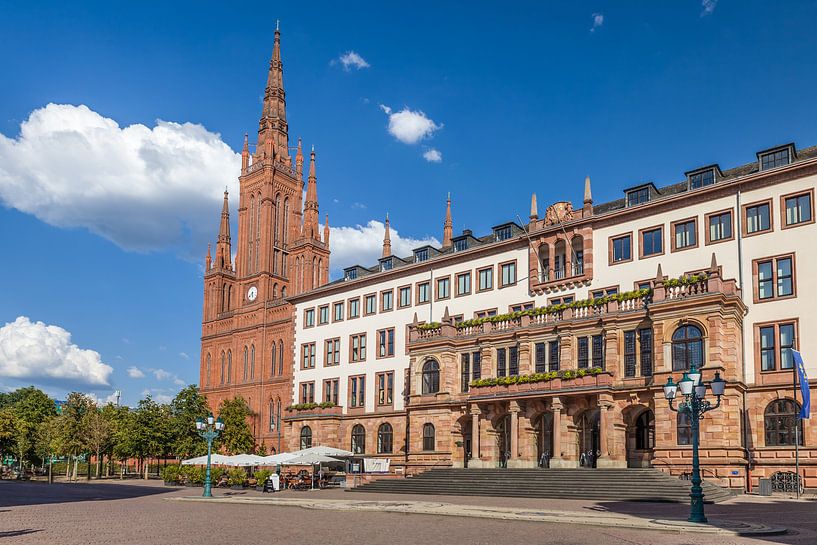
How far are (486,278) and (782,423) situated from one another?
23974mm

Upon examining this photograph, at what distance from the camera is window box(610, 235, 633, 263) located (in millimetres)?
52469

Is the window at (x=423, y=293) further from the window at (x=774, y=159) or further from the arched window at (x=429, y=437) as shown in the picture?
the window at (x=774, y=159)

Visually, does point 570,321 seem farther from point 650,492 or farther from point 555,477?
point 650,492

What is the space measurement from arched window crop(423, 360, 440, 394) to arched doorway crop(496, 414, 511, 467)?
5.95m

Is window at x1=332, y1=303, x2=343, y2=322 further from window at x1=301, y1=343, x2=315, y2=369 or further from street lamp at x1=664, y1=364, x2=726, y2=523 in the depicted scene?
street lamp at x1=664, y1=364, x2=726, y2=523

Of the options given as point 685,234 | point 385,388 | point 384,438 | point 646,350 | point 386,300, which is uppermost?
point 685,234

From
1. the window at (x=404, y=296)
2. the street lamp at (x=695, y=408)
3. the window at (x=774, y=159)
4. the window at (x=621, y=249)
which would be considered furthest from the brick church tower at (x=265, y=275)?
the street lamp at (x=695, y=408)

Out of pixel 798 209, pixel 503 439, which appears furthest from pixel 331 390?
pixel 798 209

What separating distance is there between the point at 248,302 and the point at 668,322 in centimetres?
6274

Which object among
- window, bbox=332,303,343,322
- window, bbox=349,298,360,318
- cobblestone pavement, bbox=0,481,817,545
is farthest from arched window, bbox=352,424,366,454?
cobblestone pavement, bbox=0,481,817,545

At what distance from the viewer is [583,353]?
5031cm

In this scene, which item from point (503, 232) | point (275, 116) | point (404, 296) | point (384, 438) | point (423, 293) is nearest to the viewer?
point (503, 232)

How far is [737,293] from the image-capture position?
152 ft

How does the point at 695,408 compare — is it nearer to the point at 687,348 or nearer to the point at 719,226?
the point at 687,348
